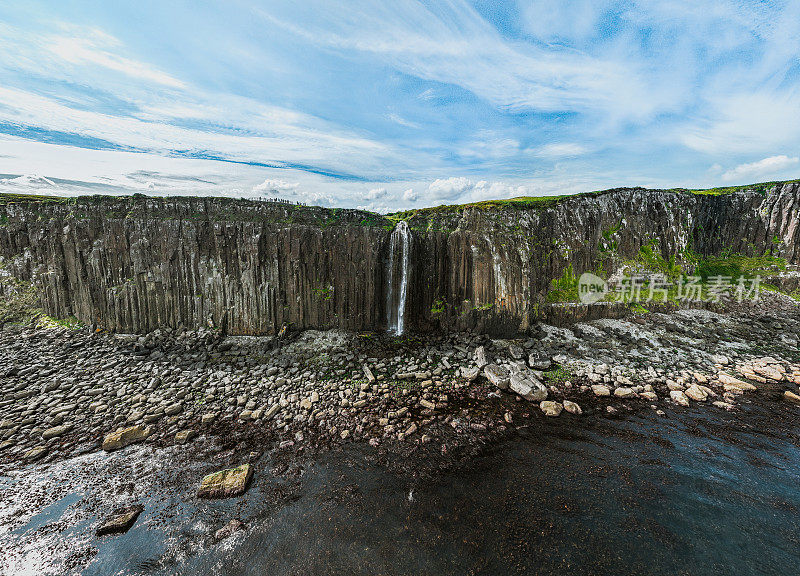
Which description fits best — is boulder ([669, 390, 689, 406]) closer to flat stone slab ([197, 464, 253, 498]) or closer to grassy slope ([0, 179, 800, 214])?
grassy slope ([0, 179, 800, 214])

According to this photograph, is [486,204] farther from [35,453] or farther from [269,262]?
[35,453]

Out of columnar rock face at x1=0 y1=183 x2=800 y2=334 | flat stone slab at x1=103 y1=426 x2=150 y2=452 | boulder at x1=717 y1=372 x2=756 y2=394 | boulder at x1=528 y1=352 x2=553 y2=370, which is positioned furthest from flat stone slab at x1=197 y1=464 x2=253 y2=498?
boulder at x1=717 y1=372 x2=756 y2=394

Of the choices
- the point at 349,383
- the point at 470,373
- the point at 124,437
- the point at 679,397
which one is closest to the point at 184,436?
the point at 124,437

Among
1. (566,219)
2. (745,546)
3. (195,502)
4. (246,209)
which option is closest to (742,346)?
(566,219)

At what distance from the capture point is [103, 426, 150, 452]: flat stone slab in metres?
10.6

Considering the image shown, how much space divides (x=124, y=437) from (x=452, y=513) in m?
12.4

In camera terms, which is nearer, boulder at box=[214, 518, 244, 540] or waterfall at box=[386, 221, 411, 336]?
boulder at box=[214, 518, 244, 540]

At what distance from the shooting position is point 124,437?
11.0 metres

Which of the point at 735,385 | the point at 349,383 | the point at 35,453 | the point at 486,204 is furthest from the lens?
the point at 486,204

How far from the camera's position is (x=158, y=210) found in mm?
19578

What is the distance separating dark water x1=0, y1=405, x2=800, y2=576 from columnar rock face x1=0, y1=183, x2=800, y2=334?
10900 mm

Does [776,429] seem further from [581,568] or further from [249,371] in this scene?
[249,371]

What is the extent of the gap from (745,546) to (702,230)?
33.9 metres

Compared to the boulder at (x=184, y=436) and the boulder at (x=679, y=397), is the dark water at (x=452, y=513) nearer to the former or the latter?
the boulder at (x=184, y=436)
